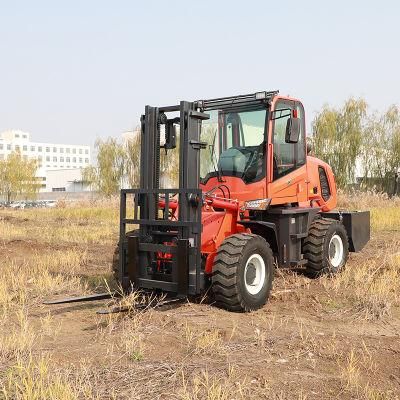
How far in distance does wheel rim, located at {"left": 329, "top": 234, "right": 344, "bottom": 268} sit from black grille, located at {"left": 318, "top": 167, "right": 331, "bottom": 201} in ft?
2.96

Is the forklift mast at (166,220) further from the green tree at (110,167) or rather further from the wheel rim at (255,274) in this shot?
the green tree at (110,167)

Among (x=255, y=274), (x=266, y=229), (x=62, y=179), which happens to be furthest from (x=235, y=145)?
(x=62, y=179)

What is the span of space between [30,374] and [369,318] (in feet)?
12.6

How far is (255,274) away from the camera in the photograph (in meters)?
6.69

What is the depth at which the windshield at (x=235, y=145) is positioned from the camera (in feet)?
24.1

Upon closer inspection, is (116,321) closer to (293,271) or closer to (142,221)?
(142,221)

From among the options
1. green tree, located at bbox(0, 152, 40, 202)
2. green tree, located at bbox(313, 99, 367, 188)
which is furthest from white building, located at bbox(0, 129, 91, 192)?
green tree, located at bbox(313, 99, 367, 188)

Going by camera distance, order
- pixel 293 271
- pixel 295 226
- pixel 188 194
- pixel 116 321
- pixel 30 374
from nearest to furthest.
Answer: pixel 30 374, pixel 116 321, pixel 188 194, pixel 295 226, pixel 293 271

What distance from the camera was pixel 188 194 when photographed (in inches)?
253

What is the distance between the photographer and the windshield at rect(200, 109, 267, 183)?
24.1ft

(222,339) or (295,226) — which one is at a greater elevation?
(295,226)

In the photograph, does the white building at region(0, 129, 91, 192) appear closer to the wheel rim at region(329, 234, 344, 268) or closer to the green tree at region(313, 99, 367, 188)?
the green tree at region(313, 99, 367, 188)

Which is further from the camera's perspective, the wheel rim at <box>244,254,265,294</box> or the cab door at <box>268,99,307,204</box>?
the cab door at <box>268,99,307,204</box>

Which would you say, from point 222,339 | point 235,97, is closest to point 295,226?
point 235,97
